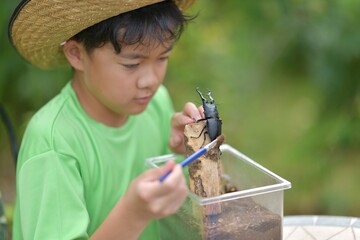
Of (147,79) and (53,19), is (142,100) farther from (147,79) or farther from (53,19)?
(53,19)

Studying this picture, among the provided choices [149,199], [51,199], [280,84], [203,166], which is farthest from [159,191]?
[280,84]

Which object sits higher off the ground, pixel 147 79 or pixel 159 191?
pixel 147 79

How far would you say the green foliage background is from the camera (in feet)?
9.30

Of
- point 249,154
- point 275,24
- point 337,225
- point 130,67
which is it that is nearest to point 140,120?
point 130,67

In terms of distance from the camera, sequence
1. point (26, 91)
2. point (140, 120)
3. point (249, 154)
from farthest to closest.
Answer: point (249, 154), point (26, 91), point (140, 120)

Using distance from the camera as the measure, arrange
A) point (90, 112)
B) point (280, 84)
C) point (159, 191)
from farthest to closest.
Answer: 1. point (280, 84)
2. point (90, 112)
3. point (159, 191)

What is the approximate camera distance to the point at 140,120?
6.54ft

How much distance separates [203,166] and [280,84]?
196cm

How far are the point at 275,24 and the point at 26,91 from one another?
1.15 m

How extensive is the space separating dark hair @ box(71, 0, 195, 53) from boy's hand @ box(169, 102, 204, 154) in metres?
0.19

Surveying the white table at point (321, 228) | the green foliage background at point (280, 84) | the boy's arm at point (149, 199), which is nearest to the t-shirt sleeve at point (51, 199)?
the boy's arm at point (149, 199)

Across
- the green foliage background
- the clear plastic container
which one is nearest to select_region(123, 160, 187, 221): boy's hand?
the clear plastic container

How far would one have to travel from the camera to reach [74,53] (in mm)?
1741

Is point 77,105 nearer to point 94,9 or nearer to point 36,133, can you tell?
point 36,133
